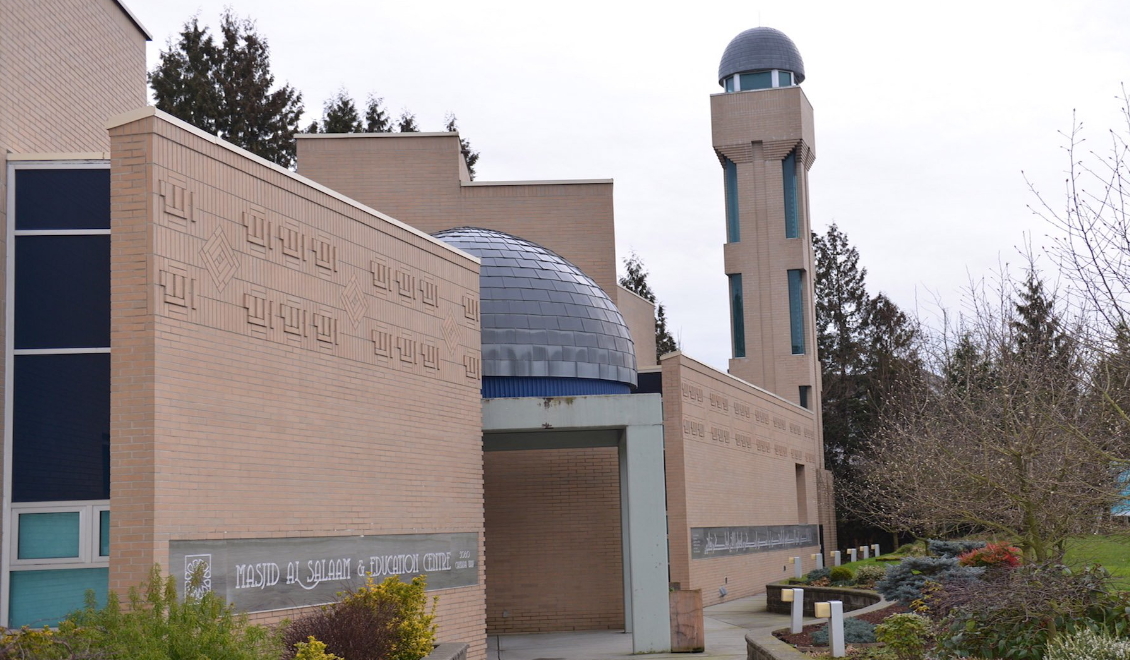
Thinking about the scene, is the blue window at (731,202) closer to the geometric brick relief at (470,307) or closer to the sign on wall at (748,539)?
the sign on wall at (748,539)

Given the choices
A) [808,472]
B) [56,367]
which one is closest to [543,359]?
[56,367]

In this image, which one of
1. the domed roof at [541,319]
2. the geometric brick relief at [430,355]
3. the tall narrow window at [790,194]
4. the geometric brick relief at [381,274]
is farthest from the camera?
the tall narrow window at [790,194]

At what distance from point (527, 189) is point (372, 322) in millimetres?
14631

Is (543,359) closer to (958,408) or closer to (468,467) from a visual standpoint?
(468,467)

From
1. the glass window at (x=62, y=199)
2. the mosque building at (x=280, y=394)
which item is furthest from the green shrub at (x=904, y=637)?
the glass window at (x=62, y=199)

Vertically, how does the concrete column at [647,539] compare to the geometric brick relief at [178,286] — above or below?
below

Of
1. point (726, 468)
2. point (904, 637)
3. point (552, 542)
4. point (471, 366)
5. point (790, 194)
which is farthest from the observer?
point (790, 194)

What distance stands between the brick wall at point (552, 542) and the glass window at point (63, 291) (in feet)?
35.7

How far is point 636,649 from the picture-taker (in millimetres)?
18484

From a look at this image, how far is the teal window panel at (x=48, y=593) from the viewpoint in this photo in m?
12.5

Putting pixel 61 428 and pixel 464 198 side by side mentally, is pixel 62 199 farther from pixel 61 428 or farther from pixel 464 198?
pixel 464 198

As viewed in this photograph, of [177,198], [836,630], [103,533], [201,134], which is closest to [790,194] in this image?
[836,630]

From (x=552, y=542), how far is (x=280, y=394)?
33.8 ft

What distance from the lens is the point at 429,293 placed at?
17328 millimetres
